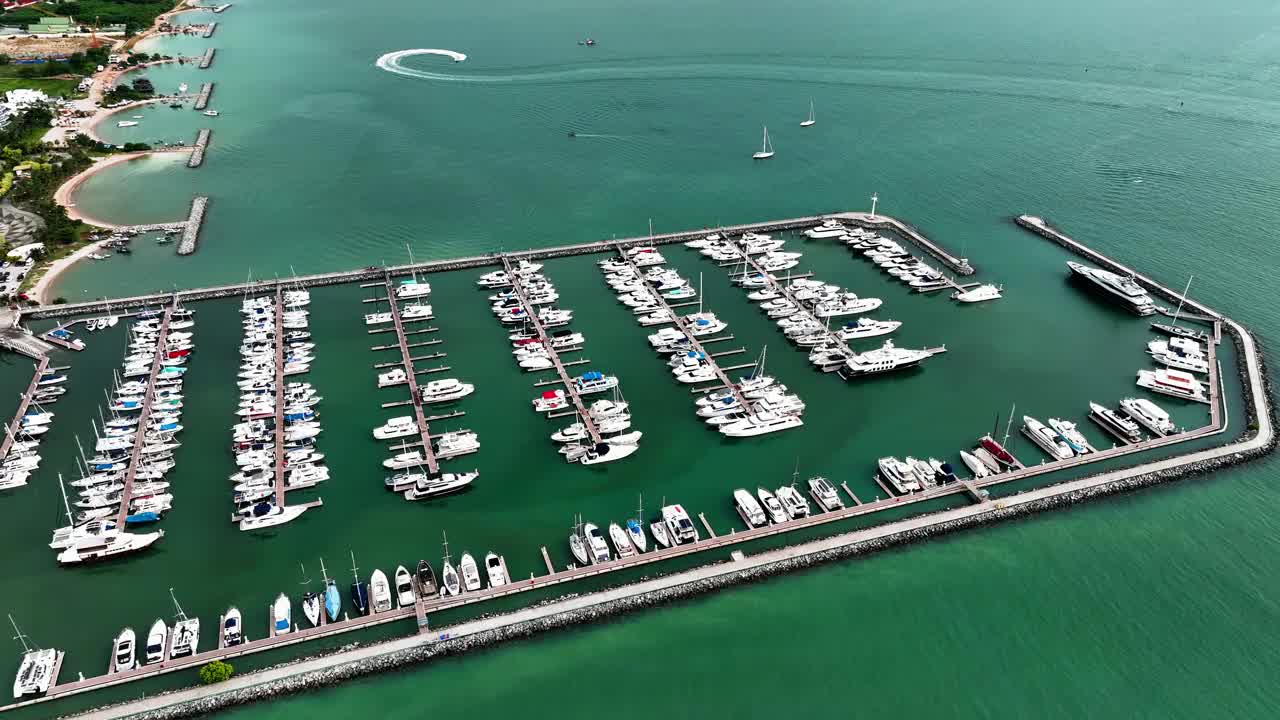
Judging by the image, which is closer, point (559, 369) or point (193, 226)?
point (559, 369)

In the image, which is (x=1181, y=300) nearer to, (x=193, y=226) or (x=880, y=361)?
(x=880, y=361)

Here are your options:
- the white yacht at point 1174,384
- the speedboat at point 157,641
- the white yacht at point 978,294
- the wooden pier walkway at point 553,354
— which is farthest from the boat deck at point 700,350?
the speedboat at point 157,641

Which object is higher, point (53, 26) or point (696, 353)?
point (53, 26)

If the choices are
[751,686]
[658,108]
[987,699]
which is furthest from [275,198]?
[987,699]

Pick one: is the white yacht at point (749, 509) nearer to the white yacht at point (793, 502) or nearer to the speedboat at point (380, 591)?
the white yacht at point (793, 502)

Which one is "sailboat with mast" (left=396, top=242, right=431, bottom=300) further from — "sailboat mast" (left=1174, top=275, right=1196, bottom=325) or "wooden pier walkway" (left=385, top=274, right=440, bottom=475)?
"sailboat mast" (left=1174, top=275, right=1196, bottom=325)

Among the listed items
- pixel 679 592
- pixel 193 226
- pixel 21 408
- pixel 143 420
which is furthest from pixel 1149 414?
pixel 193 226

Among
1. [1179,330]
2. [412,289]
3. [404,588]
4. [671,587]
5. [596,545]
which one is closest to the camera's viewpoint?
[404,588]
